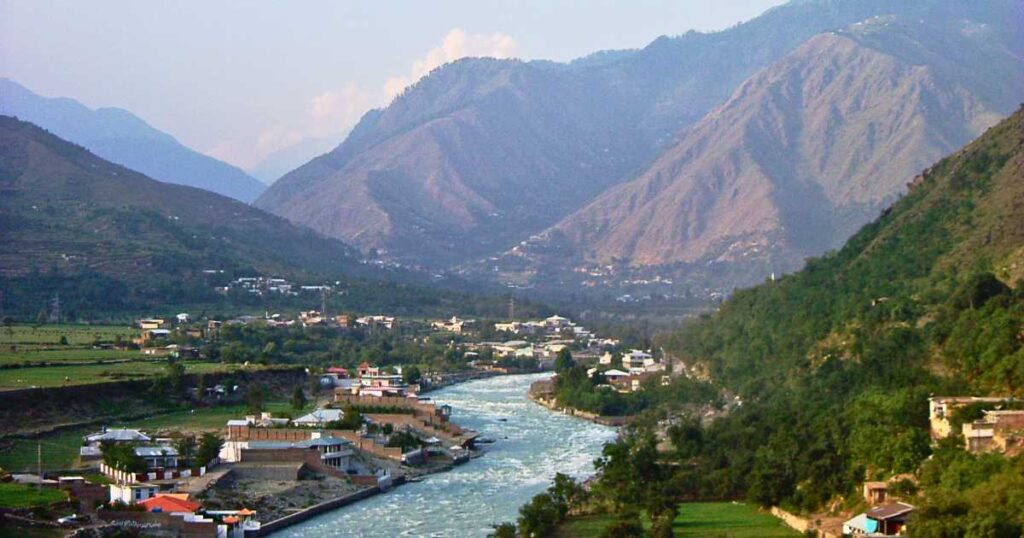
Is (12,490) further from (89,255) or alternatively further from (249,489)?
(89,255)

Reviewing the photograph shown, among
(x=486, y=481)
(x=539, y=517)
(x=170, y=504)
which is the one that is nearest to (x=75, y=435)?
(x=486, y=481)

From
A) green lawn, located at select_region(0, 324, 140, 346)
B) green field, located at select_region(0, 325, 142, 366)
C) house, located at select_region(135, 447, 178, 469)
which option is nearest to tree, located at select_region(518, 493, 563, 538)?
house, located at select_region(135, 447, 178, 469)

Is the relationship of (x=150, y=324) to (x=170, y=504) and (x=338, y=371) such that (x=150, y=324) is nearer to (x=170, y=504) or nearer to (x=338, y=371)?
(x=338, y=371)

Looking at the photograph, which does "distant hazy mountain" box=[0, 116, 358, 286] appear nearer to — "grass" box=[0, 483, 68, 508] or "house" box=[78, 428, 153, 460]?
"house" box=[78, 428, 153, 460]

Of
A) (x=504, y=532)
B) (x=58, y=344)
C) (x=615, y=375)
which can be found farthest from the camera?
(x=615, y=375)

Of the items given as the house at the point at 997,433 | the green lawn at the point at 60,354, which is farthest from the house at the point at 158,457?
the house at the point at 997,433

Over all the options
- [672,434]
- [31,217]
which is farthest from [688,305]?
[672,434]
